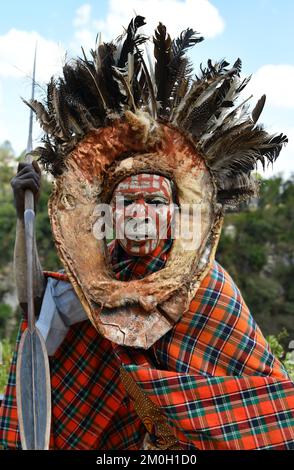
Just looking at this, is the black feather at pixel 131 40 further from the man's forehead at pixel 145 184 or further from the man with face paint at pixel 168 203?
the man's forehead at pixel 145 184

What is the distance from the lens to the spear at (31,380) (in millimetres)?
3160

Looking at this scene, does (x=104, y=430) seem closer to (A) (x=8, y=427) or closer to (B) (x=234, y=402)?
(A) (x=8, y=427)

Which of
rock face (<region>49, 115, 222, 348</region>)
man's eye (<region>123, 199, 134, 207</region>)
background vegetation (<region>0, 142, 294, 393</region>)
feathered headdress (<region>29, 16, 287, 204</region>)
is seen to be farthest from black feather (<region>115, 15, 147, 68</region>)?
background vegetation (<region>0, 142, 294, 393</region>)

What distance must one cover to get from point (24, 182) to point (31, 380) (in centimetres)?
103

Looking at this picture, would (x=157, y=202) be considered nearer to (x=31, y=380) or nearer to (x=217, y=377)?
(x=217, y=377)

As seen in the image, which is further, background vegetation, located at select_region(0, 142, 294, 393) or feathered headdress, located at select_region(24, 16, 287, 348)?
background vegetation, located at select_region(0, 142, 294, 393)

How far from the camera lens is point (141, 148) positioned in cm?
326

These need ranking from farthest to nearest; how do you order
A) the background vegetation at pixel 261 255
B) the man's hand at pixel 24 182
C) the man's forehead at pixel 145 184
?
the background vegetation at pixel 261 255 < the man's hand at pixel 24 182 < the man's forehead at pixel 145 184

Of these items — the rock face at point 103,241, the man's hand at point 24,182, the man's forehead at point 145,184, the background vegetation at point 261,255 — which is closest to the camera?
the rock face at point 103,241

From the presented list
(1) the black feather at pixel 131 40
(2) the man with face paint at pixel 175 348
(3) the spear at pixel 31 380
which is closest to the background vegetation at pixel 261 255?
(2) the man with face paint at pixel 175 348

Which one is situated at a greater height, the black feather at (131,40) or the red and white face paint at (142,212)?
the black feather at (131,40)

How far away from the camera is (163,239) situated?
129 inches

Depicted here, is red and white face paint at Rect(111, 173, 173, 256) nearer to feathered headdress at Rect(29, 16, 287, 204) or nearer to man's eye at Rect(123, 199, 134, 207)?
man's eye at Rect(123, 199, 134, 207)

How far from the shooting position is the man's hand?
11.2 ft
